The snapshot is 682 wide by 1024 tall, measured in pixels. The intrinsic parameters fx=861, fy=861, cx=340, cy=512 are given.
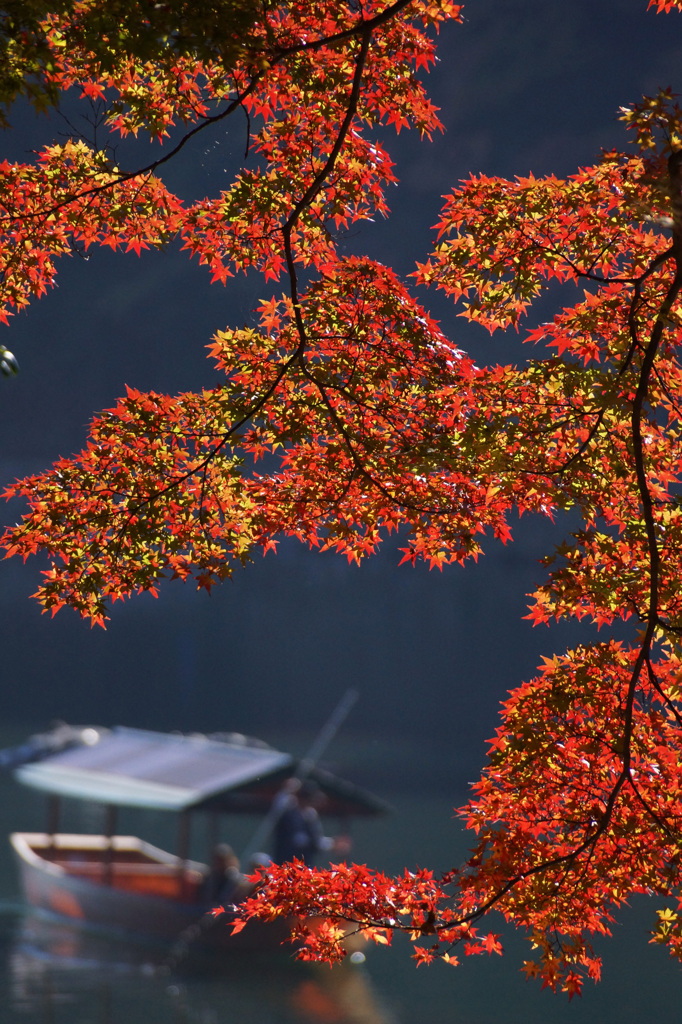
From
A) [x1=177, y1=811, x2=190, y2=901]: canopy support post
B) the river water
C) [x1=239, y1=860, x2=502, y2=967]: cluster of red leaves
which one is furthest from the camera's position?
[x1=177, y1=811, x2=190, y2=901]: canopy support post

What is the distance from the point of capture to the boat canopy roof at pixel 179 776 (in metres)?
10.7

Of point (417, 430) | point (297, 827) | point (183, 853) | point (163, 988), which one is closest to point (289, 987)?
point (163, 988)

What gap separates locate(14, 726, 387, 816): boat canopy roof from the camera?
10711 millimetres

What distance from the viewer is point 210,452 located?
3.39m

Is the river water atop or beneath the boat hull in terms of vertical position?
beneath

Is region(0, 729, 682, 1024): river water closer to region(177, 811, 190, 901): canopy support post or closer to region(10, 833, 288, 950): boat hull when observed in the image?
region(10, 833, 288, 950): boat hull

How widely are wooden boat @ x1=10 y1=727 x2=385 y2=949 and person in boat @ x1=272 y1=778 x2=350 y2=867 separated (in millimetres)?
205

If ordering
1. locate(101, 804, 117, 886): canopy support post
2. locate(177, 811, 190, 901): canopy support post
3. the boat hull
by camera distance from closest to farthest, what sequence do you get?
the boat hull < locate(177, 811, 190, 901): canopy support post < locate(101, 804, 117, 886): canopy support post

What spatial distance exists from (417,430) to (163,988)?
9416mm

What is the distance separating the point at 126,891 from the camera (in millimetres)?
10969

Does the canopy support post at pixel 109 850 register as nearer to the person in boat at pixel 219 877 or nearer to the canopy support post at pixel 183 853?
the canopy support post at pixel 183 853

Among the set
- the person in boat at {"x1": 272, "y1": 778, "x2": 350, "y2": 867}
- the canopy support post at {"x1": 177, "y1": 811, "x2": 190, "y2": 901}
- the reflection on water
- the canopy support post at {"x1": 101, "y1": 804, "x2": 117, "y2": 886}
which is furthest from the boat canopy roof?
the reflection on water

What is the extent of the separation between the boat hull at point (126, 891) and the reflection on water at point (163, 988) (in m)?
0.35

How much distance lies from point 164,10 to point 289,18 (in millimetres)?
867
